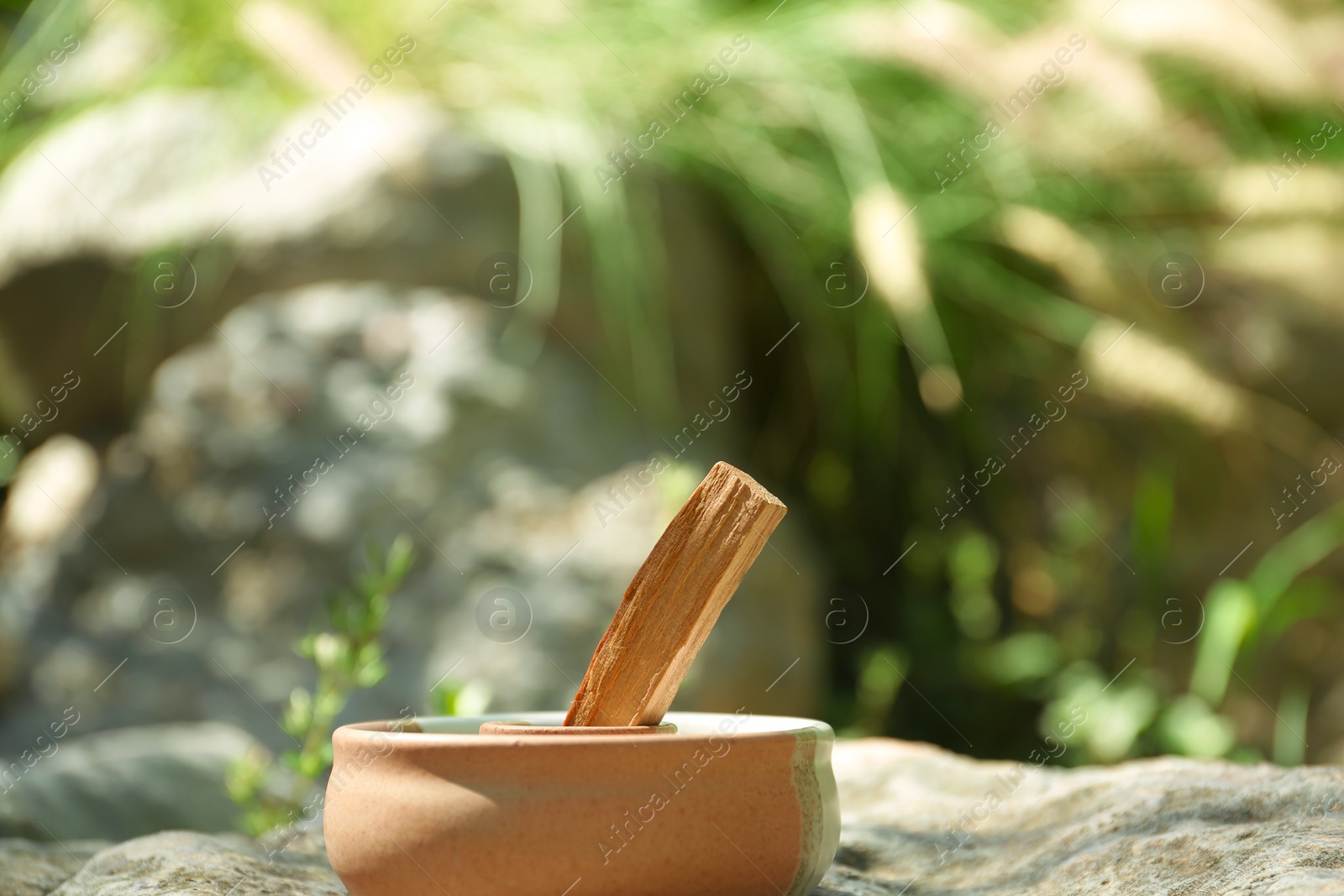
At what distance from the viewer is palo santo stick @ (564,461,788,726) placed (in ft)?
3.48

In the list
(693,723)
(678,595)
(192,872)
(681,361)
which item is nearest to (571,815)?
(678,595)

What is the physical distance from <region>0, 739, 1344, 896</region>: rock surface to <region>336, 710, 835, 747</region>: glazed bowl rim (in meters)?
0.19

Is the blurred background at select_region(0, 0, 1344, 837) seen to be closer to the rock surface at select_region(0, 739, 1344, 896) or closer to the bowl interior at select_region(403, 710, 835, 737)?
the rock surface at select_region(0, 739, 1344, 896)

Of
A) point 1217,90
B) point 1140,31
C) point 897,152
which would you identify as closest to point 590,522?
point 897,152

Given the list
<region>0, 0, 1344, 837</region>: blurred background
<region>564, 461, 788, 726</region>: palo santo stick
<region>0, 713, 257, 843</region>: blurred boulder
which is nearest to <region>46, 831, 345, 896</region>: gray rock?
<region>564, 461, 788, 726</region>: palo santo stick

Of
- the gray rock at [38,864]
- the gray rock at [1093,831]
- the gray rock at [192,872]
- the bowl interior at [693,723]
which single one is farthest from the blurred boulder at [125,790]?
the gray rock at [1093,831]

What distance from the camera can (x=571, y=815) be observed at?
94cm

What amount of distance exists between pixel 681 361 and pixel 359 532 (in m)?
1.00

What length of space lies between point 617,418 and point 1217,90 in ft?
6.01

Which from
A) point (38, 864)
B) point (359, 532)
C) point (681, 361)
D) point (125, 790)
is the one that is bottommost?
point (125, 790)

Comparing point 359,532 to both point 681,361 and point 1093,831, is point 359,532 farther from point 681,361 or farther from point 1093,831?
point 1093,831

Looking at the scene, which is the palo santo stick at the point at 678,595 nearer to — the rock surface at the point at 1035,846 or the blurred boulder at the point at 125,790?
the rock surface at the point at 1035,846

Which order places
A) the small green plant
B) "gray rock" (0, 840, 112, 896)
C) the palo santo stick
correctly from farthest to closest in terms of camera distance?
the small green plant
"gray rock" (0, 840, 112, 896)
the palo santo stick

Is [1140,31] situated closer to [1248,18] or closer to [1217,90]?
[1248,18]
